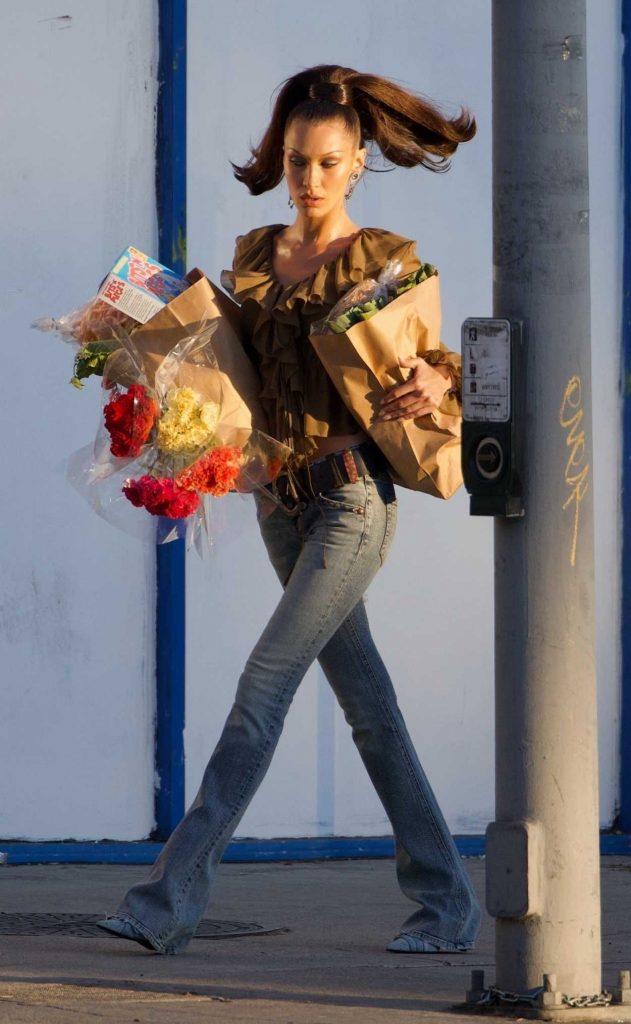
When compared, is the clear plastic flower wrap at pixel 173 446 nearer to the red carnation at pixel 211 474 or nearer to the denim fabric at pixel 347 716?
the red carnation at pixel 211 474

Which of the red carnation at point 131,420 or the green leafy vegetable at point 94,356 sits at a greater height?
the green leafy vegetable at point 94,356

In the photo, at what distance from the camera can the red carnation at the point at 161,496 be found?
416 centimetres

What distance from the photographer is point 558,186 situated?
11.8ft

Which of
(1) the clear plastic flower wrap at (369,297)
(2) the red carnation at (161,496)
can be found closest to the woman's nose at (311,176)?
(1) the clear plastic flower wrap at (369,297)

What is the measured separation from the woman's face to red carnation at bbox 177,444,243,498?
70 cm

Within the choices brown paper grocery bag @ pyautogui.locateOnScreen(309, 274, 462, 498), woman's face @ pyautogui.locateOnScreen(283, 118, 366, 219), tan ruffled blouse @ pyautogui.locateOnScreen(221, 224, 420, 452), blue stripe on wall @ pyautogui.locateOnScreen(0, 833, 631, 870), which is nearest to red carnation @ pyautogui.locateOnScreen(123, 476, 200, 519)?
tan ruffled blouse @ pyautogui.locateOnScreen(221, 224, 420, 452)

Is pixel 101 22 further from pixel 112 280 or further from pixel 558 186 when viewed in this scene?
pixel 558 186

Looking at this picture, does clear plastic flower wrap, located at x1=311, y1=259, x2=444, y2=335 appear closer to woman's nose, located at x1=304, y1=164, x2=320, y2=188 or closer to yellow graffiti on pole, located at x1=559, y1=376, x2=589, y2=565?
woman's nose, located at x1=304, y1=164, x2=320, y2=188

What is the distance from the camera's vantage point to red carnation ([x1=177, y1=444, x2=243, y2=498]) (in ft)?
13.8

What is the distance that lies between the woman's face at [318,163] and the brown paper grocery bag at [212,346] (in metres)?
0.34

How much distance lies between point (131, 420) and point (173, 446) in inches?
4.5

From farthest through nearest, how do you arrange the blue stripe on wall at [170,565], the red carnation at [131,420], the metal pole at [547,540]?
the blue stripe on wall at [170,565] → the red carnation at [131,420] → the metal pole at [547,540]

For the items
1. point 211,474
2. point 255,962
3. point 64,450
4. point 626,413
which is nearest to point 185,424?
point 211,474

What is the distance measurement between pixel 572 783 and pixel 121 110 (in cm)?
359
